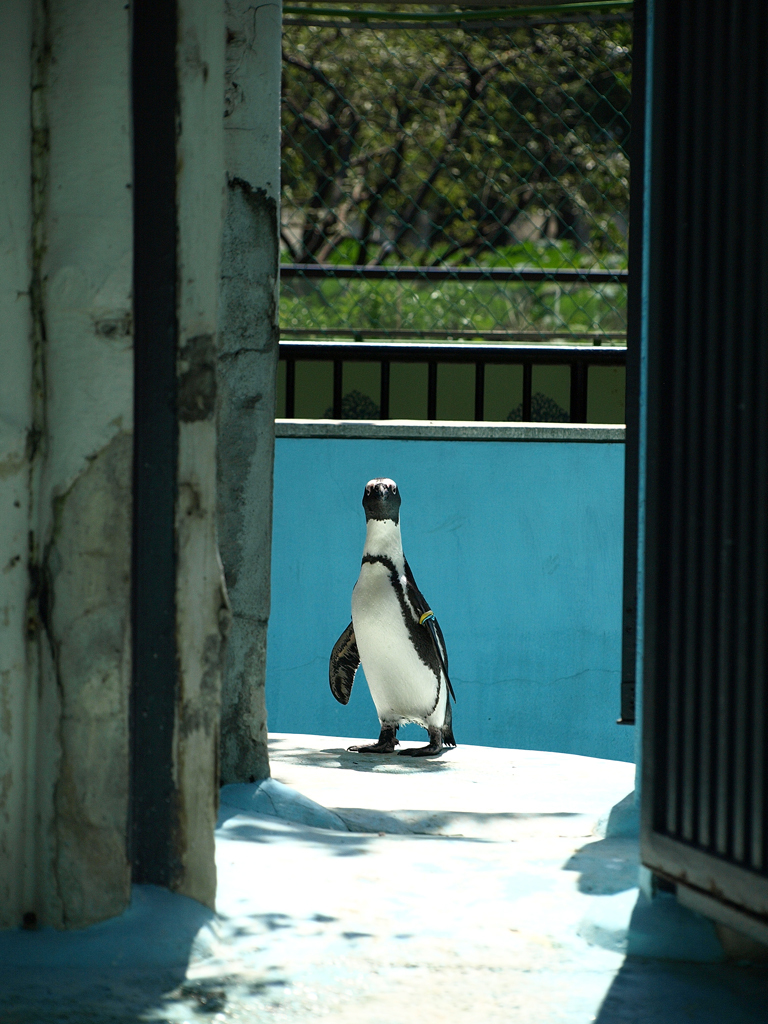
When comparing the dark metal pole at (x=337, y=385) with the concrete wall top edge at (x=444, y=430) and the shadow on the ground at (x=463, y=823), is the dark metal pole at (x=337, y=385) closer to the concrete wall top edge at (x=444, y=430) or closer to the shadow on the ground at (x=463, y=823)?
the concrete wall top edge at (x=444, y=430)

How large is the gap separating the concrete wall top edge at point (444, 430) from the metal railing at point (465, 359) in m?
0.22

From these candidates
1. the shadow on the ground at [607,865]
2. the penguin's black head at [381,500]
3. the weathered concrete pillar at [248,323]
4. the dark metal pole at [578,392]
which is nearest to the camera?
the shadow on the ground at [607,865]

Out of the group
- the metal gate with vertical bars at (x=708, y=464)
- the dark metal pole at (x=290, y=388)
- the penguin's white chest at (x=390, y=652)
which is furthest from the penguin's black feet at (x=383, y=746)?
the metal gate with vertical bars at (x=708, y=464)

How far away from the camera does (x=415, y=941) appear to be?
7.28 feet

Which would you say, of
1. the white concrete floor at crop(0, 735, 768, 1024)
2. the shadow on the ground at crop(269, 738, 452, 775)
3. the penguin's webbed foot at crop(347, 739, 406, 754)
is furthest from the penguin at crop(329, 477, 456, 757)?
the white concrete floor at crop(0, 735, 768, 1024)

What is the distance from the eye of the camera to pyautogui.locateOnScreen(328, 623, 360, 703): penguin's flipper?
519cm

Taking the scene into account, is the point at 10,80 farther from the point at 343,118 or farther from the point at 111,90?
the point at 343,118

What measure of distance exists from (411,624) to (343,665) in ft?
1.65

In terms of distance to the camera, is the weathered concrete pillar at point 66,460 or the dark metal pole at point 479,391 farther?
the dark metal pole at point 479,391

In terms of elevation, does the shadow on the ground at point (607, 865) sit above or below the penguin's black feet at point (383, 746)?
above

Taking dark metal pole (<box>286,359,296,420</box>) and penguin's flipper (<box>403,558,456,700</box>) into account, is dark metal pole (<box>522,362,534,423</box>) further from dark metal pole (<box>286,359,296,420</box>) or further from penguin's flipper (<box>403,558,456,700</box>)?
penguin's flipper (<box>403,558,456,700</box>)

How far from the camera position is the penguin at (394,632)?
190 inches

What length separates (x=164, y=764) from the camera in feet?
7.33

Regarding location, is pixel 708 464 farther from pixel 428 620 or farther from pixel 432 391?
pixel 432 391
